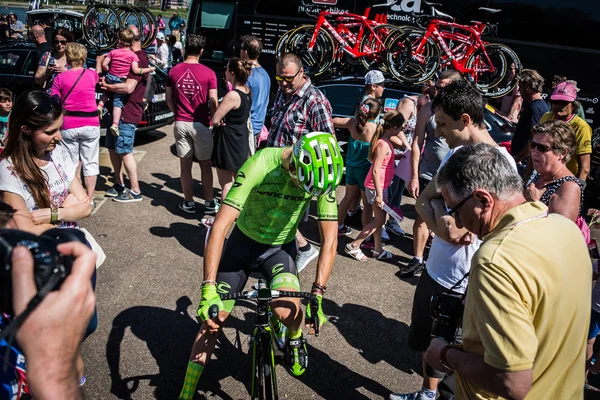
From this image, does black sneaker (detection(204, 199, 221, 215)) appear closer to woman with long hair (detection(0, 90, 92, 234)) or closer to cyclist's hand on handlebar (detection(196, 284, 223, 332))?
woman with long hair (detection(0, 90, 92, 234))

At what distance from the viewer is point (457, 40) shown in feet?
34.3

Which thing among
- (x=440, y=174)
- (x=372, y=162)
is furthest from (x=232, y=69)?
(x=440, y=174)

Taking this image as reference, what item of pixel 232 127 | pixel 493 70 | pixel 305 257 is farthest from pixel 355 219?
A: pixel 493 70

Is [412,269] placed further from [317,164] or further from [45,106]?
[45,106]

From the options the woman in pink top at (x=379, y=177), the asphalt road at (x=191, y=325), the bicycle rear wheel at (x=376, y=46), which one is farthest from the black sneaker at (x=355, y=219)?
the bicycle rear wheel at (x=376, y=46)

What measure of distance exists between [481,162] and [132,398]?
262 cm

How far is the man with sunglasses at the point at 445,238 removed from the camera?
2.93 metres

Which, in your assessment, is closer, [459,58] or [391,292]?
[391,292]

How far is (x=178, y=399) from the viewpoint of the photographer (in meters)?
3.21

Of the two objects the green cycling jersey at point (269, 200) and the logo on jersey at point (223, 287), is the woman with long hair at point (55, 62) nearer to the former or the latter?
the green cycling jersey at point (269, 200)

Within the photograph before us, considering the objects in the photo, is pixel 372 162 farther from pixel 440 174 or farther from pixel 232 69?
pixel 440 174

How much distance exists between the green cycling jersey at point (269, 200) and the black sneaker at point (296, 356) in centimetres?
62

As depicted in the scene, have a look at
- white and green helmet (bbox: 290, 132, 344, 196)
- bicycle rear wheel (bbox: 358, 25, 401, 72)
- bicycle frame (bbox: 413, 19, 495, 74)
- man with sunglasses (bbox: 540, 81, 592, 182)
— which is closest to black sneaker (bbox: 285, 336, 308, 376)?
white and green helmet (bbox: 290, 132, 344, 196)

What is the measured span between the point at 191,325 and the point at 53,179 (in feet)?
5.39
